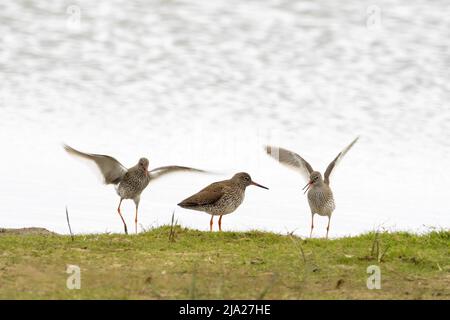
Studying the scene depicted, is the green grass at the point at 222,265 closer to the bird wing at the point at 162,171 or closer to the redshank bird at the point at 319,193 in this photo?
the bird wing at the point at 162,171

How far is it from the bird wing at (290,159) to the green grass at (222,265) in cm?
208

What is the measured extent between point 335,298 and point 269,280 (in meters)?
0.72

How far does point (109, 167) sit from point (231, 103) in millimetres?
6998

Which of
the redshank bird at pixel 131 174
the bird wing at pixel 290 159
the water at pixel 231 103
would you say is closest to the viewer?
the redshank bird at pixel 131 174

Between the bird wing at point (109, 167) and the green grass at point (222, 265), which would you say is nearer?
the green grass at point (222, 265)

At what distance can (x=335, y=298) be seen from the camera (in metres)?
8.70

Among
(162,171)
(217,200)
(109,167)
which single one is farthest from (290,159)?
(109,167)

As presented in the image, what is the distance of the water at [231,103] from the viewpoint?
13859mm

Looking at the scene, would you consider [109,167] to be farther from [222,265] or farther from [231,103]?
[231,103]

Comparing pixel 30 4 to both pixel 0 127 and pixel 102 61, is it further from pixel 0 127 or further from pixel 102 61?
pixel 0 127

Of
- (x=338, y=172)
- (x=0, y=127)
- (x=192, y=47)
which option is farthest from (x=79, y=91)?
(x=338, y=172)

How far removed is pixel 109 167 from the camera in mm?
12109

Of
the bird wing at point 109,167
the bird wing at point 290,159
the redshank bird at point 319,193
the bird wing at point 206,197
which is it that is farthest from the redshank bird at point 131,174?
the bird wing at point 290,159

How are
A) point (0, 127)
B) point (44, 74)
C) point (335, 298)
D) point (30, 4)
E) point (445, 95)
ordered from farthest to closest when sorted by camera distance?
point (30, 4) → point (44, 74) → point (445, 95) → point (0, 127) → point (335, 298)
